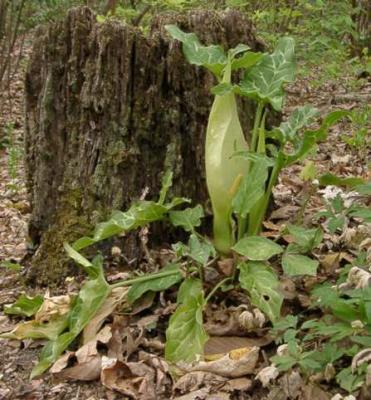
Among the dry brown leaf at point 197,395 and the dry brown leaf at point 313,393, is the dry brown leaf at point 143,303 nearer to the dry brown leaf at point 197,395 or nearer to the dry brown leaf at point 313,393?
the dry brown leaf at point 197,395

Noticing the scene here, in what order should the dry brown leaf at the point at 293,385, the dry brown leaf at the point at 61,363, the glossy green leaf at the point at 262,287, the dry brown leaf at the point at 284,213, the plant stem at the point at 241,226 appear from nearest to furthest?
the dry brown leaf at the point at 293,385
the glossy green leaf at the point at 262,287
the dry brown leaf at the point at 61,363
the plant stem at the point at 241,226
the dry brown leaf at the point at 284,213

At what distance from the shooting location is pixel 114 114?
9.02 feet

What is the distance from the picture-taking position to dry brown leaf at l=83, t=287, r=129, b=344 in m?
2.37

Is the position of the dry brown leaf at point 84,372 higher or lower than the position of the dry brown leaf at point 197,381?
lower

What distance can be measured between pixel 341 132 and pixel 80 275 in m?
2.95

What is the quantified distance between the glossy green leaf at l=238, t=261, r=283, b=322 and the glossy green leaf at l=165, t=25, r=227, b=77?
678 mm

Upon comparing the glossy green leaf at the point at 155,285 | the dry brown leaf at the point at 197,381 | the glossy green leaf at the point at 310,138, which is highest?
the glossy green leaf at the point at 310,138

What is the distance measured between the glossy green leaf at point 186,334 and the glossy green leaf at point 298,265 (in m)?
0.30

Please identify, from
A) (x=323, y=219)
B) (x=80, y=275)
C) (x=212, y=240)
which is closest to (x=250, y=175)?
(x=212, y=240)

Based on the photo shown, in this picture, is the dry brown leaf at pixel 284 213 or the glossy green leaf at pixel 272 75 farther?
the dry brown leaf at pixel 284 213

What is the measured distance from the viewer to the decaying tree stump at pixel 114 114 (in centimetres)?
275

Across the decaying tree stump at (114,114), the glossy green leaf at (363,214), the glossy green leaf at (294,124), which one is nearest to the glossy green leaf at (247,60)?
the glossy green leaf at (294,124)

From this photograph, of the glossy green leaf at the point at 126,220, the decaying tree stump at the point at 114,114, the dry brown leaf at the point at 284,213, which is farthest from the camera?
the dry brown leaf at the point at 284,213

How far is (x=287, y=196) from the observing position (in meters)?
3.33
